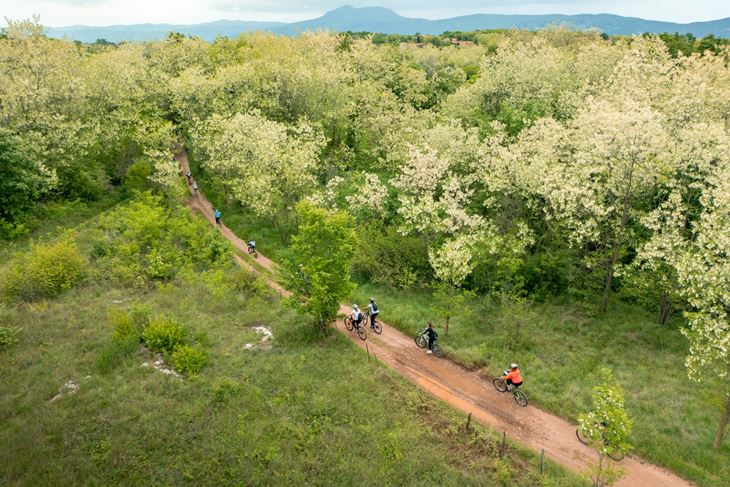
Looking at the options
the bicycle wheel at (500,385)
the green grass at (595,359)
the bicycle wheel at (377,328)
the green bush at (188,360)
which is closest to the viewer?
the green grass at (595,359)

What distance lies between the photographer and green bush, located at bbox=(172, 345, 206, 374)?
83.6ft

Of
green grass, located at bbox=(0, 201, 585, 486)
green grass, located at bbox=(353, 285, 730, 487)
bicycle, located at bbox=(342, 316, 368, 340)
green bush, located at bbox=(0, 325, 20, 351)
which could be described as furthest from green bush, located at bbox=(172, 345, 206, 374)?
green grass, located at bbox=(353, 285, 730, 487)

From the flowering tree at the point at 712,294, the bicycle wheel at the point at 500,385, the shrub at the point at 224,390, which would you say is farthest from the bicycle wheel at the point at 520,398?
the shrub at the point at 224,390

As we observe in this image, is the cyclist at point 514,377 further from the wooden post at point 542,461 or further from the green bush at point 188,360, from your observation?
the green bush at point 188,360

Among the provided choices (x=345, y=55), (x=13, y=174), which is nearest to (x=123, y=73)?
(x=13, y=174)

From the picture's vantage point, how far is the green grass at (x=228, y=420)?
63.8 feet

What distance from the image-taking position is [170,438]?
2098 cm

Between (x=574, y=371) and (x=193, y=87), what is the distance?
55.4 meters

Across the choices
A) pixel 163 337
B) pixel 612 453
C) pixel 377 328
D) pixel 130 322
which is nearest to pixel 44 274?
pixel 130 322

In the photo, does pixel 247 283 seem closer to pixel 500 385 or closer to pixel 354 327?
pixel 354 327

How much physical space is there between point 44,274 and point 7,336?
23.6 feet

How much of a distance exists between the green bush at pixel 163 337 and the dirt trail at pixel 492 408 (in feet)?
34.1

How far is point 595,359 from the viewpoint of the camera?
28469 mm

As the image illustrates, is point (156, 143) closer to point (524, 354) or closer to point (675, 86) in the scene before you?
point (524, 354)
